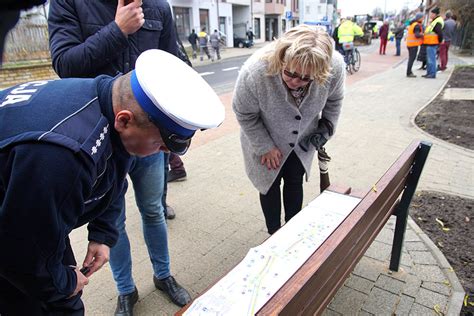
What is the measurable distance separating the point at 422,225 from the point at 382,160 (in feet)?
5.66

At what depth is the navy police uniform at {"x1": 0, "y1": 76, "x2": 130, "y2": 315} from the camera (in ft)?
3.14

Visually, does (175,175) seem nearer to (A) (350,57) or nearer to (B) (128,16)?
(B) (128,16)

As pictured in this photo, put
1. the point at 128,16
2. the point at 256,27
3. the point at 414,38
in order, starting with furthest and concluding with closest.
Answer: the point at 256,27 < the point at 414,38 < the point at 128,16

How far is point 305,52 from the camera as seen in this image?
198 cm

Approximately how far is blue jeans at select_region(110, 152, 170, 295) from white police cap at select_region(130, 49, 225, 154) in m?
0.94

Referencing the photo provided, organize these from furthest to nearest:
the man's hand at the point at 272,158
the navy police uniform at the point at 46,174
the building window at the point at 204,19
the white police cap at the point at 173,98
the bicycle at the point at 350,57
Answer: the building window at the point at 204,19, the bicycle at the point at 350,57, the man's hand at the point at 272,158, the white police cap at the point at 173,98, the navy police uniform at the point at 46,174

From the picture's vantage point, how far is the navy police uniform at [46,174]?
0.96m

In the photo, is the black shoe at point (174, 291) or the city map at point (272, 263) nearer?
the city map at point (272, 263)

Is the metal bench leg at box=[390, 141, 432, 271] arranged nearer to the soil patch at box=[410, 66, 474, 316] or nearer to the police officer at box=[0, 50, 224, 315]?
the soil patch at box=[410, 66, 474, 316]

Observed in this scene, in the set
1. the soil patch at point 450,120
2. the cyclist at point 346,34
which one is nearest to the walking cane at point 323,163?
the soil patch at point 450,120

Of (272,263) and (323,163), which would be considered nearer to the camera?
(272,263)

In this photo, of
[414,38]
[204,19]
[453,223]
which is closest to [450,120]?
[453,223]

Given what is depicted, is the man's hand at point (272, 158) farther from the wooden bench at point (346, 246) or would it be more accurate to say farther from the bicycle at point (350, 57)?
the bicycle at point (350, 57)

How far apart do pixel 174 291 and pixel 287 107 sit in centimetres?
141
